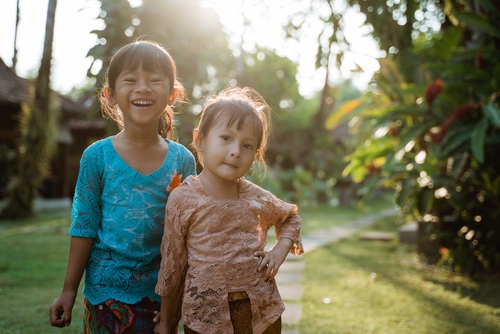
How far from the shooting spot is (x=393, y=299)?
439 cm

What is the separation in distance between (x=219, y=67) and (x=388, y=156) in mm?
2064

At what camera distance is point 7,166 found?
13750mm

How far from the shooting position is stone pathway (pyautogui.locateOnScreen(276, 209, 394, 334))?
369cm

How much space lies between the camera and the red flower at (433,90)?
200 inches

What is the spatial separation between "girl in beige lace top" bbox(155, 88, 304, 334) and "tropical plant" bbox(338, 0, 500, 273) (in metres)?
3.26

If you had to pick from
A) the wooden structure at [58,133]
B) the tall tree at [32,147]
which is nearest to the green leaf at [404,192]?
the wooden structure at [58,133]

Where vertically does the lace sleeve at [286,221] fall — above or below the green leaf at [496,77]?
below

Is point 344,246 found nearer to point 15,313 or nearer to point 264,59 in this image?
point 15,313

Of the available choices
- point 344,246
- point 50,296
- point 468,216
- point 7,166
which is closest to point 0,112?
point 7,166

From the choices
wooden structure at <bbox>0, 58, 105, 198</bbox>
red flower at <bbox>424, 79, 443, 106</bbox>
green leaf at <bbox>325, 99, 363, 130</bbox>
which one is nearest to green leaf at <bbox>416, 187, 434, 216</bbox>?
→ red flower at <bbox>424, 79, 443, 106</bbox>

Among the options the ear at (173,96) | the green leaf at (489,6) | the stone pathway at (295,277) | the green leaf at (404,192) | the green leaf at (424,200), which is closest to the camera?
the ear at (173,96)

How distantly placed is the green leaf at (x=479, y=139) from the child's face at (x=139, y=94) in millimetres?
3216

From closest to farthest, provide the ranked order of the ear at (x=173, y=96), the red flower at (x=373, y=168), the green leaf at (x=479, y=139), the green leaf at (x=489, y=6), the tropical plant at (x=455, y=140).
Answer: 1. the ear at (x=173, y=96)
2. the green leaf at (x=479, y=139)
3. the tropical plant at (x=455, y=140)
4. the green leaf at (x=489, y=6)
5. the red flower at (x=373, y=168)

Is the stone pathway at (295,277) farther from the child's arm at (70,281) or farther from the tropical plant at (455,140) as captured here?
the child's arm at (70,281)
